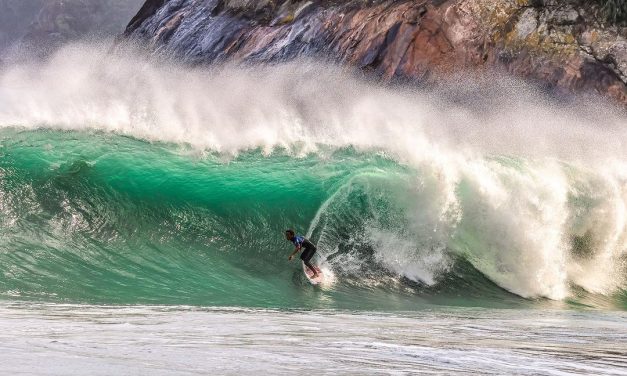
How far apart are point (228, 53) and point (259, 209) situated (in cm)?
2143

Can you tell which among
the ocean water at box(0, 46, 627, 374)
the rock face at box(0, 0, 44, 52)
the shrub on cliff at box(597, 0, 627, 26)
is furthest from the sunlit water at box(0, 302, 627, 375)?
the rock face at box(0, 0, 44, 52)

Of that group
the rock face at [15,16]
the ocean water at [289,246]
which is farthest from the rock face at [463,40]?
the rock face at [15,16]

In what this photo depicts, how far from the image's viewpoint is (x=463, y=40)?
29438mm

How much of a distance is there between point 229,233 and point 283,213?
1260mm

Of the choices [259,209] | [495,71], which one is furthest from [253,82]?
[259,209]

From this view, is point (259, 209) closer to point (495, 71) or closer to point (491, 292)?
point (491, 292)

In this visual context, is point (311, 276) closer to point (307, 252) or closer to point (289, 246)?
point (307, 252)

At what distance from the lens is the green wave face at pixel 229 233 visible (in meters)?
12.0

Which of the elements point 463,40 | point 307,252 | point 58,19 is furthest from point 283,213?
point 58,19

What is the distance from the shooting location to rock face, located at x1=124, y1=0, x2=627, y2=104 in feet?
91.1

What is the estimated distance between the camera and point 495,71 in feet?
94.2

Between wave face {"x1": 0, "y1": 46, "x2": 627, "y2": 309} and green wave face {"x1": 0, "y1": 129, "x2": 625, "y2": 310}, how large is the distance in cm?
3

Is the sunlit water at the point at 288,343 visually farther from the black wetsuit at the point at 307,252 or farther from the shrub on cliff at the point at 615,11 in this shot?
the shrub on cliff at the point at 615,11

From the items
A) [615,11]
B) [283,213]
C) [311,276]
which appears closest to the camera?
[311,276]
